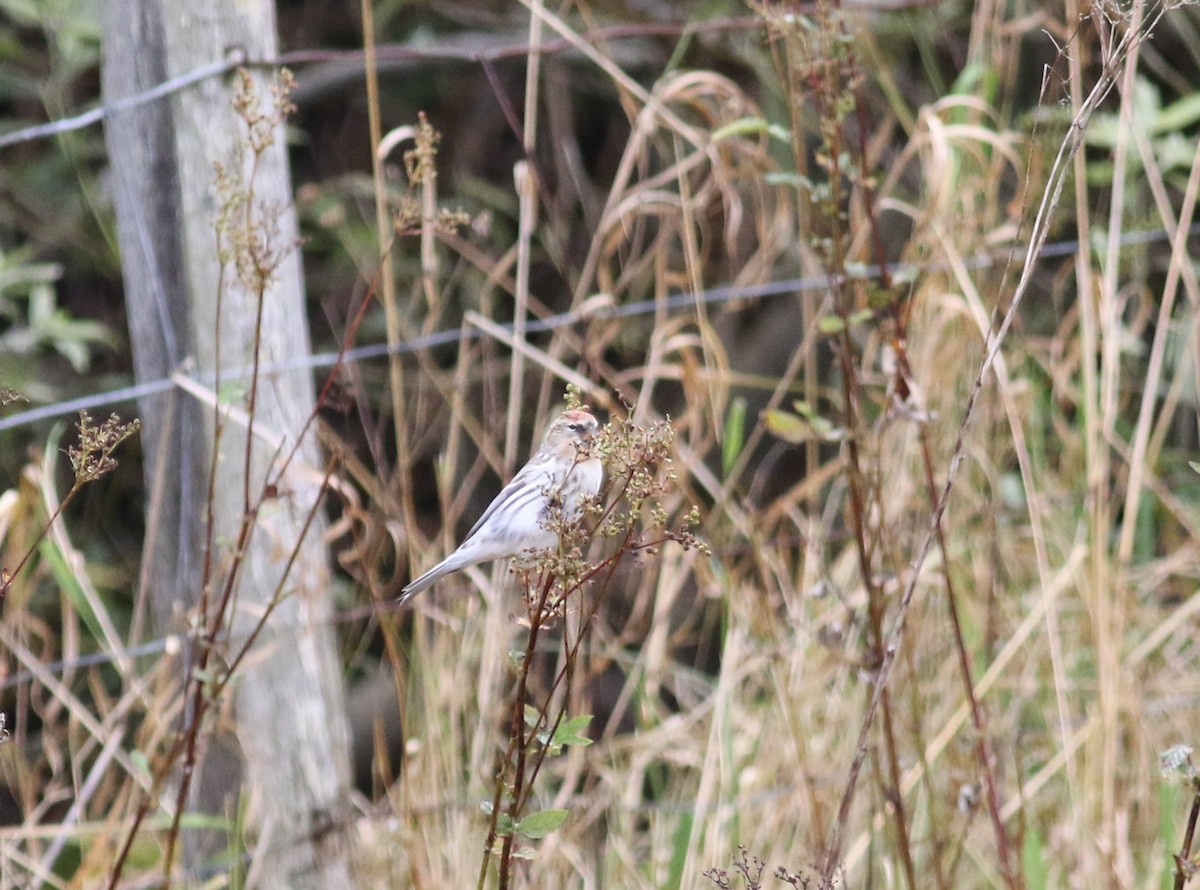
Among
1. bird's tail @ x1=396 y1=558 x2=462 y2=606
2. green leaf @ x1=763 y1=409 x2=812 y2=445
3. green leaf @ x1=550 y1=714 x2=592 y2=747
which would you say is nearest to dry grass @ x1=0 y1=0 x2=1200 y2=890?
green leaf @ x1=763 y1=409 x2=812 y2=445

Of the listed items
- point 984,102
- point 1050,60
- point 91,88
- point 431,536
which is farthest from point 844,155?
point 91,88

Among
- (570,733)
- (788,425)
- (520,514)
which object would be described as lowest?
(570,733)

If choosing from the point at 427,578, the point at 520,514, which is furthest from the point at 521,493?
the point at 427,578

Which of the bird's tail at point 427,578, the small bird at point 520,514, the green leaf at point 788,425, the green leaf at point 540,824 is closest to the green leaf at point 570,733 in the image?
the green leaf at point 540,824

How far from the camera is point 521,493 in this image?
2084 millimetres

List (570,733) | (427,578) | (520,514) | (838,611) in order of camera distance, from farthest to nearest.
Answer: (838,611)
(520,514)
(427,578)
(570,733)

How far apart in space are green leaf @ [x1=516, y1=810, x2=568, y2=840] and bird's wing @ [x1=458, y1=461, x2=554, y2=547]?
70 centimetres

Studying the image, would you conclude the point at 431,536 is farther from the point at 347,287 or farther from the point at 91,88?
the point at 91,88

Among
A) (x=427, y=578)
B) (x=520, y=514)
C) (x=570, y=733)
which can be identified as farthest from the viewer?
(x=520, y=514)

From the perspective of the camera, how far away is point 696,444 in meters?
3.15

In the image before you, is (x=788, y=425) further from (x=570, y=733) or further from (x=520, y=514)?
(x=570, y=733)

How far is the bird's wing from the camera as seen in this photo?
6.61 ft

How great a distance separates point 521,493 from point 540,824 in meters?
0.83

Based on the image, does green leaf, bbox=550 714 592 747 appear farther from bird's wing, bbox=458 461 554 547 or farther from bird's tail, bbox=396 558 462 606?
bird's wing, bbox=458 461 554 547
